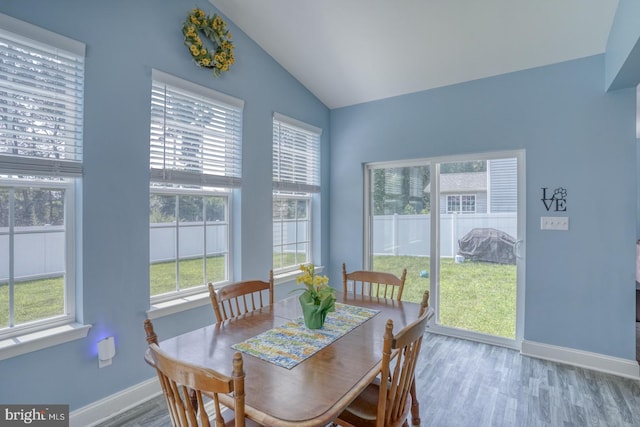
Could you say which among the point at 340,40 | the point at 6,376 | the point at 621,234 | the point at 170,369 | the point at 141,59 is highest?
the point at 340,40

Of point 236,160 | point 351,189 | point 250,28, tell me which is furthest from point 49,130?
point 351,189

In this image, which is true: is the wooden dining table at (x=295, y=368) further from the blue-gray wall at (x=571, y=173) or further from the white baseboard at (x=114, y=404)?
the blue-gray wall at (x=571, y=173)

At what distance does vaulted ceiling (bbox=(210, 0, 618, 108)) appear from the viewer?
8.35ft

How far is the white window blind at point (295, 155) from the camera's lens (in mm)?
3518

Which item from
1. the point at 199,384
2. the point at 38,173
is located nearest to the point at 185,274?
the point at 38,173

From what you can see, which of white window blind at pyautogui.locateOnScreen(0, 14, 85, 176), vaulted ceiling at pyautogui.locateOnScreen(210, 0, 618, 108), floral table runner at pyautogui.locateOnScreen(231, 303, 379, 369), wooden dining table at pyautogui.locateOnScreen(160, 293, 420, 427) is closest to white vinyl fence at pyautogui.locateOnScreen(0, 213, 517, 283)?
white window blind at pyautogui.locateOnScreen(0, 14, 85, 176)

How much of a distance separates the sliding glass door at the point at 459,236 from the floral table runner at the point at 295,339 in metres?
1.97

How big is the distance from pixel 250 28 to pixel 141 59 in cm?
115

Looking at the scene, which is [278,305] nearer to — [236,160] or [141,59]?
[236,160]

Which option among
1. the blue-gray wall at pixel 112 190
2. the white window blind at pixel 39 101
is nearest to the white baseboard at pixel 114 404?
the blue-gray wall at pixel 112 190

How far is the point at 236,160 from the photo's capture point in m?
3.04

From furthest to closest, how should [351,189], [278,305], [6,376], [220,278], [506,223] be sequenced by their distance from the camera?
[351,189] < [506,223] < [220,278] < [278,305] < [6,376]

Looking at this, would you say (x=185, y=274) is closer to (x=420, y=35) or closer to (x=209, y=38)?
(x=209, y=38)

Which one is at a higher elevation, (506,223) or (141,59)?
(141,59)
